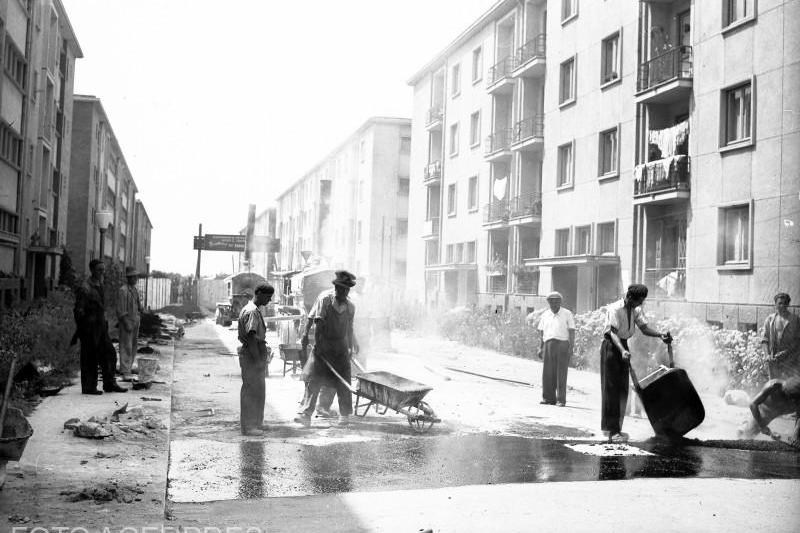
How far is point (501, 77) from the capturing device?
101ft

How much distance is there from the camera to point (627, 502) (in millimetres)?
5871

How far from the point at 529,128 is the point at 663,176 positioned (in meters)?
9.39

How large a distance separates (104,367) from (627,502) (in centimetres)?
772

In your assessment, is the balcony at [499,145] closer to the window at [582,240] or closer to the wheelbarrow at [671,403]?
the window at [582,240]

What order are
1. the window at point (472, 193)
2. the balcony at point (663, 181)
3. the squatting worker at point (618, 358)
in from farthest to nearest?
the window at point (472, 193)
the balcony at point (663, 181)
the squatting worker at point (618, 358)

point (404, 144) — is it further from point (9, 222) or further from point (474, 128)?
point (9, 222)

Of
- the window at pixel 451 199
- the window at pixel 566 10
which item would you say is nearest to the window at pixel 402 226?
the window at pixel 451 199

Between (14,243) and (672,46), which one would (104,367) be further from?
(672,46)

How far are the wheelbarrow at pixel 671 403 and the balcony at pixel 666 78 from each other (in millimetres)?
12759

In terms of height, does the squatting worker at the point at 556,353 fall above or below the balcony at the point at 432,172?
below

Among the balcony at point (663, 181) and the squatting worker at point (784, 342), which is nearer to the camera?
the squatting worker at point (784, 342)

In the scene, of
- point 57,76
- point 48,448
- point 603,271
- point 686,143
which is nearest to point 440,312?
point 603,271

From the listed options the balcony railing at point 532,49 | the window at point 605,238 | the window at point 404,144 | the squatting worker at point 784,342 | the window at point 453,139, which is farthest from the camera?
the window at point 404,144

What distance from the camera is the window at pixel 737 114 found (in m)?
17.4
